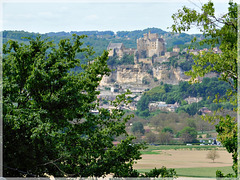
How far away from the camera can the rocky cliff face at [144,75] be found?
96.2 metres

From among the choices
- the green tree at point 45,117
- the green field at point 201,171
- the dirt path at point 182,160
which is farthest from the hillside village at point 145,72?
the green tree at point 45,117

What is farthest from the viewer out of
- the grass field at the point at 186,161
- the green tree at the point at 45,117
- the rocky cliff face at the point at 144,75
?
the rocky cliff face at the point at 144,75

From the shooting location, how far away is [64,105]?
23.2ft

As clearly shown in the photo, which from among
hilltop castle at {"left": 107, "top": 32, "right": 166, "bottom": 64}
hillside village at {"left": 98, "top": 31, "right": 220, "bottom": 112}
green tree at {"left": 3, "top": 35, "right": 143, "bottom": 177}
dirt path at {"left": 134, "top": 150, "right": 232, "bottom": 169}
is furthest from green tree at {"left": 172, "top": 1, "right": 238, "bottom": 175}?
hilltop castle at {"left": 107, "top": 32, "right": 166, "bottom": 64}

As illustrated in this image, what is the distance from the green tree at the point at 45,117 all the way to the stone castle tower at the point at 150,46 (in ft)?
311

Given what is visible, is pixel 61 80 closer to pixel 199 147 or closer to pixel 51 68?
pixel 51 68

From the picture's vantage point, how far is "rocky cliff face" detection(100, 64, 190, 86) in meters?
96.2

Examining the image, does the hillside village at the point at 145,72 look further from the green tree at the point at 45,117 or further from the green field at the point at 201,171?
the green tree at the point at 45,117

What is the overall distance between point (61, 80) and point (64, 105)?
0.43 m

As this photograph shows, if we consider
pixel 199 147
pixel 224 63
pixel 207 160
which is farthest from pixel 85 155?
pixel 199 147

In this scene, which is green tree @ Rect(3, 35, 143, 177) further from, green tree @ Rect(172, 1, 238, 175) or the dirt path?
the dirt path

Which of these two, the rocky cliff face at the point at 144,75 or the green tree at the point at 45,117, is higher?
the green tree at the point at 45,117

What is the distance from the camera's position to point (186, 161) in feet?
119

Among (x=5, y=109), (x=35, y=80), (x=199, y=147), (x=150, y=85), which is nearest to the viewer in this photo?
(x=5, y=109)
